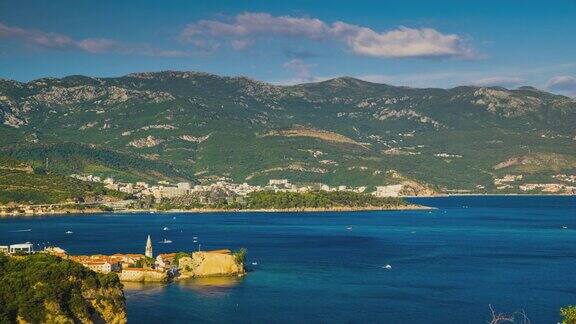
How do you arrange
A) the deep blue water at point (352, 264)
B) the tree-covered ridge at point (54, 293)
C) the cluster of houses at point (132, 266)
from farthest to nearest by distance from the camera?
the cluster of houses at point (132, 266)
the deep blue water at point (352, 264)
the tree-covered ridge at point (54, 293)

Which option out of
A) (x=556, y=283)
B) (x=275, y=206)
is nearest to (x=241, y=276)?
(x=556, y=283)

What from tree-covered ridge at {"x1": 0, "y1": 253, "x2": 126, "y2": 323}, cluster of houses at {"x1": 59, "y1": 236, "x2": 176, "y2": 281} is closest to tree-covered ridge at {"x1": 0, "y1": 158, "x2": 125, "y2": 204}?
cluster of houses at {"x1": 59, "y1": 236, "x2": 176, "y2": 281}

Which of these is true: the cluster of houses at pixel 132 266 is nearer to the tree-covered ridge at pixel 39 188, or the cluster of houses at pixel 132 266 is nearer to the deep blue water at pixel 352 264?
the deep blue water at pixel 352 264

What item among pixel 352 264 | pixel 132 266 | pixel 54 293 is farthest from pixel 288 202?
pixel 54 293

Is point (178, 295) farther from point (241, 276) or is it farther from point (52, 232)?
point (52, 232)

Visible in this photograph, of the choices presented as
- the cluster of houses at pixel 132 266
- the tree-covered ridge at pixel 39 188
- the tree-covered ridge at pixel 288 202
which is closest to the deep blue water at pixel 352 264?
the cluster of houses at pixel 132 266

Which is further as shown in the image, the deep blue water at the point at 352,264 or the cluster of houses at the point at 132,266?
the cluster of houses at the point at 132,266

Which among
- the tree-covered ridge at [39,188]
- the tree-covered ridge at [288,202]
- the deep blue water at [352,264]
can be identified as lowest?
the deep blue water at [352,264]

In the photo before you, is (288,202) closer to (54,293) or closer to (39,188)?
(39,188)
